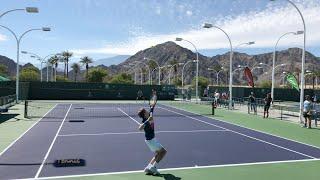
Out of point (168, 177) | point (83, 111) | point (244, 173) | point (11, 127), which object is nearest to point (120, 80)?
point (83, 111)

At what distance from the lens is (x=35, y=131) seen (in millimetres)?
21578

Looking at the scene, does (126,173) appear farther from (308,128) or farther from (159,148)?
(308,128)

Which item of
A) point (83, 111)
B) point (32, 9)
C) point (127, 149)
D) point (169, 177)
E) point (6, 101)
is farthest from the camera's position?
point (6, 101)

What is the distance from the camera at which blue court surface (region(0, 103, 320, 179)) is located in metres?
13.4

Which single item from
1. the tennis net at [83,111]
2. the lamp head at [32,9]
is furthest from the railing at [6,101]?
the lamp head at [32,9]

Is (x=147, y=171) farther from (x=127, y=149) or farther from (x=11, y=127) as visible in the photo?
(x=11, y=127)

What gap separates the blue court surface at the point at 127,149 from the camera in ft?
43.8

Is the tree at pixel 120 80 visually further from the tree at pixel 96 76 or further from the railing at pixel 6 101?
the railing at pixel 6 101

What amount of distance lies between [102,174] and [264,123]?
17.5m

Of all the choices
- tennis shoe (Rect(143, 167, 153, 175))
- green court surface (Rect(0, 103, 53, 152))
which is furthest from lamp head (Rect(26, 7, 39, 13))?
tennis shoe (Rect(143, 167, 153, 175))

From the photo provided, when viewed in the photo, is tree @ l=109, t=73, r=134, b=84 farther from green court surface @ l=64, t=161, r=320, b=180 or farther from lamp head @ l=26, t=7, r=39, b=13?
green court surface @ l=64, t=161, r=320, b=180

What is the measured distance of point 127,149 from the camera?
54.5 ft

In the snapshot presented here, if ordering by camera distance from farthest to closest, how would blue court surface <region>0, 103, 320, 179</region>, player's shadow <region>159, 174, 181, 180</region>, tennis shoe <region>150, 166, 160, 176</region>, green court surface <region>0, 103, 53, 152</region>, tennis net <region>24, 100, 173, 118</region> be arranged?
tennis net <region>24, 100, 173, 118</region>
green court surface <region>0, 103, 53, 152</region>
blue court surface <region>0, 103, 320, 179</region>
tennis shoe <region>150, 166, 160, 176</region>
player's shadow <region>159, 174, 181, 180</region>

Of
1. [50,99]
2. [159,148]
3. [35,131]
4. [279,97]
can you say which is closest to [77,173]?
[159,148]
